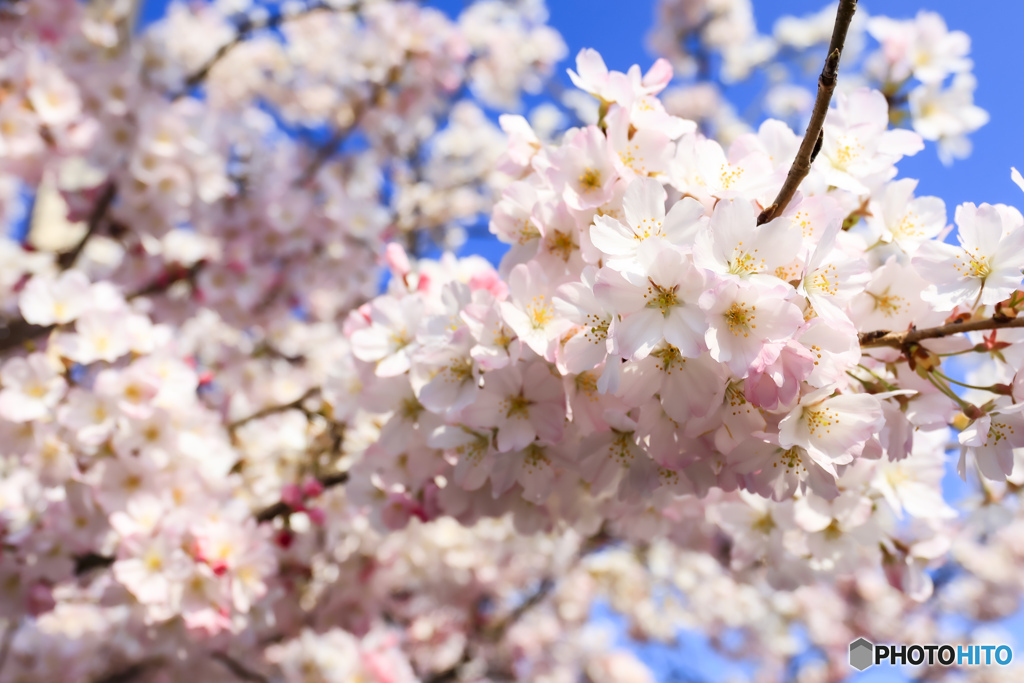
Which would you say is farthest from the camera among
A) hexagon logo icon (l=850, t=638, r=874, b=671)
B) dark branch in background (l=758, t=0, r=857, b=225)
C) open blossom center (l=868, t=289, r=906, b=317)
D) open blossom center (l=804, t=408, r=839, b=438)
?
hexagon logo icon (l=850, t=638, r=874, b=671)

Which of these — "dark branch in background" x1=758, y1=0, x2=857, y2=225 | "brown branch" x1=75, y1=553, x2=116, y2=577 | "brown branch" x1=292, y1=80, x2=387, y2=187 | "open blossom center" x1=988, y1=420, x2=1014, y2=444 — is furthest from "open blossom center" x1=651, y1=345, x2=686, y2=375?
"brown branch" x1=292, y1=80, x2=387, y2=187

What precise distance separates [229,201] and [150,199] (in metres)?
0.42

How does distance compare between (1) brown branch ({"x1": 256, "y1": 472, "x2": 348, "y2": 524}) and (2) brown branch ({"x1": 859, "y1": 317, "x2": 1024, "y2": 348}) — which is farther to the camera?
(1) brown branch ({"x1": 256, "y1": 472, "x2": 348, "y2": 524})

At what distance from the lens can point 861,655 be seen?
6.48ft

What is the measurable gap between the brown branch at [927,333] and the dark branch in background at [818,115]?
27 cm

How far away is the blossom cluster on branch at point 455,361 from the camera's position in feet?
3.26

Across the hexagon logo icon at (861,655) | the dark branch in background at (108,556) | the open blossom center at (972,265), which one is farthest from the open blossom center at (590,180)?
the hexagon logo icon at (861,655)

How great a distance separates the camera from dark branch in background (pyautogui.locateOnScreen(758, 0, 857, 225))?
895 millimetres

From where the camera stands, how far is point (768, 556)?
5.25ft

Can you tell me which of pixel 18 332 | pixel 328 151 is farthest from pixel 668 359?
pixel 328 151

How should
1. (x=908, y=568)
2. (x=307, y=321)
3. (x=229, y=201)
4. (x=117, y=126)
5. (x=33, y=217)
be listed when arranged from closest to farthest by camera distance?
(x=908, y=568)
(x=117, y=126)
(x=229, y=201)
(x=307, y=321)
(x=33, y=217)

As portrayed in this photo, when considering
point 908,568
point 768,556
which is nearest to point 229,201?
point 768,556

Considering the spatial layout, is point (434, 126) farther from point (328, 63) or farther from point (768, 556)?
point (768, 556)

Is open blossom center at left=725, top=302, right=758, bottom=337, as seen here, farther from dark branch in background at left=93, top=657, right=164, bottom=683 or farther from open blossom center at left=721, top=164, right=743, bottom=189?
A: dark branch in background at left=93, top=657, right=164, bottom=683
